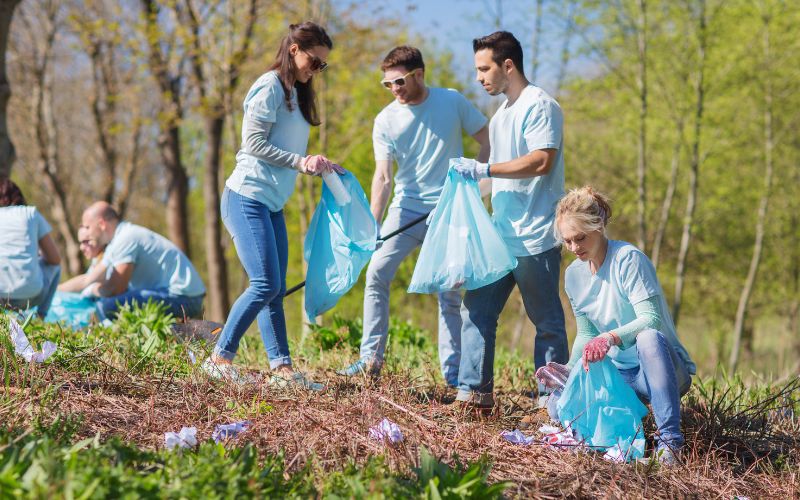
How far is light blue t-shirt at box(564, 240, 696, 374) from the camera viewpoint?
11.2 feet

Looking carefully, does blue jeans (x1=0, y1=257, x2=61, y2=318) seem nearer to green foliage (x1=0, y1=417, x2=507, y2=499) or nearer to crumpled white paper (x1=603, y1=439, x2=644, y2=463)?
green foliage (x1=0, y1=417, x2=507, y2=499)

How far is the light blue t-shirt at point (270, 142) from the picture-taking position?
4.02 meters

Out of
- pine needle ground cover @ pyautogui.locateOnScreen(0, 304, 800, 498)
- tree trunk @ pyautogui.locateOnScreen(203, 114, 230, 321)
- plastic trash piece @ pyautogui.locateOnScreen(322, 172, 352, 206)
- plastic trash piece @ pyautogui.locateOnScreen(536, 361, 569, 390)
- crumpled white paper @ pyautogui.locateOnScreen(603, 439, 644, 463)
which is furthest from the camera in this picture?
tree trunk @ pyautogui.locateOnScreen(203, 114, 230, 321)

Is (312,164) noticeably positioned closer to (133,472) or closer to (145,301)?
(133,472)

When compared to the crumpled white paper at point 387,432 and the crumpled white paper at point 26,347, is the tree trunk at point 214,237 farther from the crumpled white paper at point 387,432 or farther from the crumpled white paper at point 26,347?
the crumpled white paper at point 387,432

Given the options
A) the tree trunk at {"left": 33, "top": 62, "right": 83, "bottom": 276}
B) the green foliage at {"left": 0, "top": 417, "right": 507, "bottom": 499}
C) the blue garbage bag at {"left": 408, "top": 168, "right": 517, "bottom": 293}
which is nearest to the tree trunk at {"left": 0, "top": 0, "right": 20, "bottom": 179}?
the blue garbage bag at {"left": 408, "top": 168, "right": 517, "bottom": 293}

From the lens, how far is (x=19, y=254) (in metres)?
5.72

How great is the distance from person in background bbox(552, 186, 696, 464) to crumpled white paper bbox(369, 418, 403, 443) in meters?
0.83

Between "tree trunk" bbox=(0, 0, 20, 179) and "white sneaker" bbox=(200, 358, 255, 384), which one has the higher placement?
"tree trunk" bbox=(0, 0, 20, 179)

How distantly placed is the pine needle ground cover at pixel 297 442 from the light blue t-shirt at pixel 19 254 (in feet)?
4.64

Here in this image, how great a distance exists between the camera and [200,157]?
27.7 m

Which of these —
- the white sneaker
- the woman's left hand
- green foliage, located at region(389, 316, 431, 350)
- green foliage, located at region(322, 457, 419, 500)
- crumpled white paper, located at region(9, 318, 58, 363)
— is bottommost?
green foliage, located at region(389, 316, 431, 350)

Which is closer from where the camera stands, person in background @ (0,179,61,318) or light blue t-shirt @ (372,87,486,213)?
light blue t-shirt @ (372,87,486,213)

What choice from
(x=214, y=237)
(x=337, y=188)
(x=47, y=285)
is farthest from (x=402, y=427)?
(x=214, y=237)
